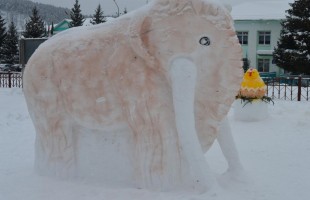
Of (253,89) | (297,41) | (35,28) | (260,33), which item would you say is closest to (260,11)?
(260,33)

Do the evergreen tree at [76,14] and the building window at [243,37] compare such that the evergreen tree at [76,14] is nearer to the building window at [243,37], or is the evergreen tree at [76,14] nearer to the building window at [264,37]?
the building window at [243,37]

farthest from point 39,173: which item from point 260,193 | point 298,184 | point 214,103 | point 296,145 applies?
point 296,145

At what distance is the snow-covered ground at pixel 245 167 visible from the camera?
3898 mm

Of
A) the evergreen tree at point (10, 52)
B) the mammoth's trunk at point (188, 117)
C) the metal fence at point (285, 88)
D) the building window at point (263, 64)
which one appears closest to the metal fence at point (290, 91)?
the metal fence at point (285, 88)

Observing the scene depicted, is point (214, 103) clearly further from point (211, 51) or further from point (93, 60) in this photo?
point (93, 60)

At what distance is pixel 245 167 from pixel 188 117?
160 centimetres

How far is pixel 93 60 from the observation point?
4016mm

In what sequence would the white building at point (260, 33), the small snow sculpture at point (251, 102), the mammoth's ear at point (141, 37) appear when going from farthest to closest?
the white building at point (260, 33) → the small snow sculpture at point (251, 102) → the mammoth's ear at point (141, 37)

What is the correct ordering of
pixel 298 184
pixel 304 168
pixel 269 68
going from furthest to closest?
pixel 269 68 < pixel 304 168 < pixel 298 184

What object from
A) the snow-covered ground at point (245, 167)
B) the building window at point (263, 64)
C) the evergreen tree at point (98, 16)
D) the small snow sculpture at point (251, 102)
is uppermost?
the evergreen tree at point (98, 16)

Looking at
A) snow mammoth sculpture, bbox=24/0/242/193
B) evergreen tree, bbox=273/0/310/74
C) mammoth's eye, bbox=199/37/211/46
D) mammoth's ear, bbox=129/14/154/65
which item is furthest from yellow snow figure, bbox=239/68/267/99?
evergreen tree, bbox=273/0/310/74

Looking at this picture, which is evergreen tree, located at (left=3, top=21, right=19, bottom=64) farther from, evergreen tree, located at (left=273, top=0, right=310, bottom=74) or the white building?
evergreen tree, located at (left=273, top=0, right=310, bottom=74)

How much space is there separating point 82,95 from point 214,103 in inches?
49.7

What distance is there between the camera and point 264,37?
99.7ft
